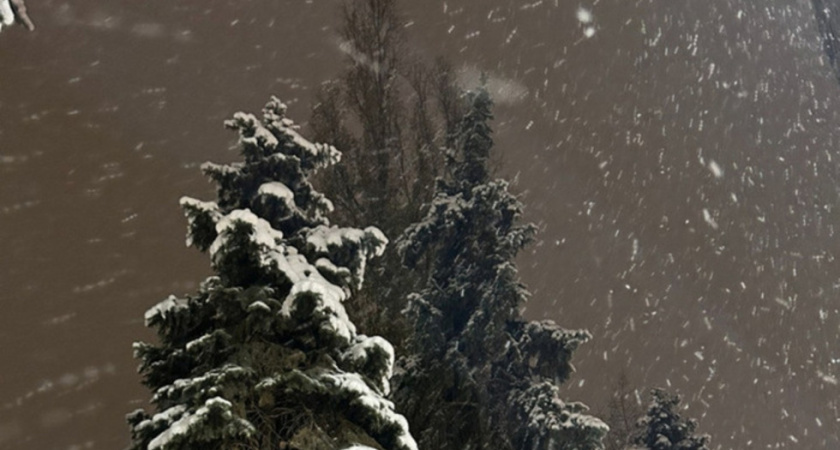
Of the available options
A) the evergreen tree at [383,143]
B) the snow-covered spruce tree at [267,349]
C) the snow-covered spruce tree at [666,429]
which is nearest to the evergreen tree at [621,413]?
the snow-covered spruce tree at [666,429]

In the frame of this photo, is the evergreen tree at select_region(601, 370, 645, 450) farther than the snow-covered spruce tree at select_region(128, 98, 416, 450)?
Yes

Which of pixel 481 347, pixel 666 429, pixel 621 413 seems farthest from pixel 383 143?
pixel 621 413

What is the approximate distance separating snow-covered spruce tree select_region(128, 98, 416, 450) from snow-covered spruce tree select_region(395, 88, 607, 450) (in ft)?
14.8

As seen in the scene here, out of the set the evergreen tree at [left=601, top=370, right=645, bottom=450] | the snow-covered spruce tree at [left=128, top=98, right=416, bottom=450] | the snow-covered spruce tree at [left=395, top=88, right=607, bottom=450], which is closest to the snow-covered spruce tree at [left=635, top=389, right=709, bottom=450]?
the evergreen tree at [left=601, top=370, right=645, bottom=450]

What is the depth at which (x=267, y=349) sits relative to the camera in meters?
5.25

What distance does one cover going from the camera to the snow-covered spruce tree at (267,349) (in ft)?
16.0

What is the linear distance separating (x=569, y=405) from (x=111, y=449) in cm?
754

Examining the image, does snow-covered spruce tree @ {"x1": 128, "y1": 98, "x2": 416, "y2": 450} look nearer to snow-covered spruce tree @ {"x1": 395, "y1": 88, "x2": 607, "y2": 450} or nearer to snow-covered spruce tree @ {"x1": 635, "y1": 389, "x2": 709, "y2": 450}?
snow-covered spruce tree @ {"x1": 395, "y1": 88, "x2": 607, "y2": 450}

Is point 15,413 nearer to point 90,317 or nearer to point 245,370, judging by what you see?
point 90,317

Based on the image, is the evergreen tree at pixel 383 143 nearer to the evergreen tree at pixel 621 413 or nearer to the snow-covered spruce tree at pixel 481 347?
the snow-covered spruce tree at pixel 481 347

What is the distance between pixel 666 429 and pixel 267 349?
48.3 feet

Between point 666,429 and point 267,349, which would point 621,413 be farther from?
point 267,349

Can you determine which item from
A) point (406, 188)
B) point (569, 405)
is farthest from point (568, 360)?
point (406, 188)

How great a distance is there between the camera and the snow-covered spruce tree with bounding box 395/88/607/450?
9.80m
